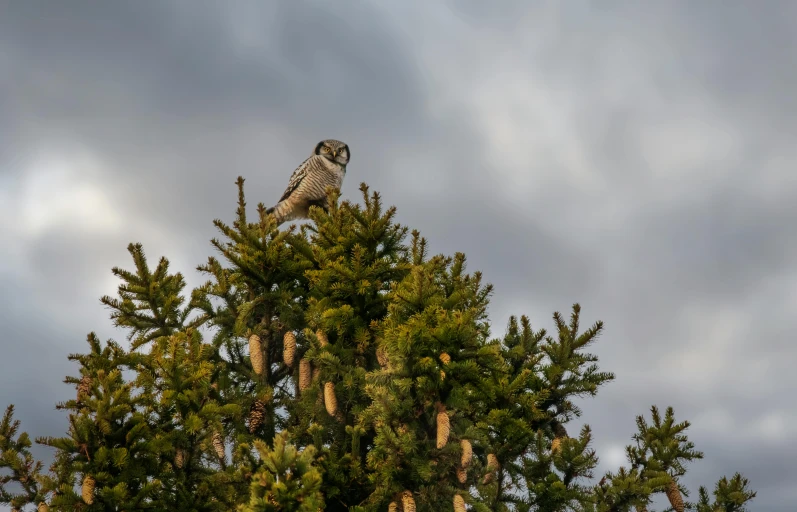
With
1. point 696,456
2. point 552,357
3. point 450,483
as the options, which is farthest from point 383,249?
point 696,456

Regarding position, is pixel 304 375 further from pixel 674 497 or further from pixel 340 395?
pixel 674 497

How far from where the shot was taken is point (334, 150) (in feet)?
54.4

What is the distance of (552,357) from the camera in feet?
34.3

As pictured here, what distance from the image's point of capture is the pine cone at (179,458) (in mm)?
8984

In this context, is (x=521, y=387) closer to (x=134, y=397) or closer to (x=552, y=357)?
(x=552, y=357)

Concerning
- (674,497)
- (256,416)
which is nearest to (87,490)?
(256,416)

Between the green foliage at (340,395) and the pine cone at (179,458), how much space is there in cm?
2

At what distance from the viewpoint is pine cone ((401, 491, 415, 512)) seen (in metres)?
7.05

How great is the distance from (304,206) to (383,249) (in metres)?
6.02

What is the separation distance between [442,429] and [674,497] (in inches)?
171

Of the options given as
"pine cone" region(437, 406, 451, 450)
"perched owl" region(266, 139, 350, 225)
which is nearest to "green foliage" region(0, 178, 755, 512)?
"pine cone" region(437, 406, 451, 450)

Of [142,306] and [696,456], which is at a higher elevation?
[142,306]

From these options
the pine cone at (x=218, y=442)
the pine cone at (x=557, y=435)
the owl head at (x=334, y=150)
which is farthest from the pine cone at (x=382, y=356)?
the owl head at (x=334, y=150)

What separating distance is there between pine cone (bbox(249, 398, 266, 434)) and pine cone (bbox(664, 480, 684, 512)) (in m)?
5.41
